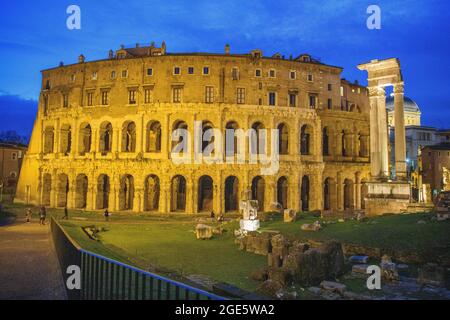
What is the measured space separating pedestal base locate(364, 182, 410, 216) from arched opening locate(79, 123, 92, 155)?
28.8 metres

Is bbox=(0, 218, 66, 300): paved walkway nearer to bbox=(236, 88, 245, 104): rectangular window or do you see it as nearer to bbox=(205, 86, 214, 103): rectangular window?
bbox=(205, 86, 214, 103): rectangular window

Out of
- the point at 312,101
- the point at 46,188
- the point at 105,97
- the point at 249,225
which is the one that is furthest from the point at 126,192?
the point at 249,225

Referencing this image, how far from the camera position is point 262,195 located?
125 ft

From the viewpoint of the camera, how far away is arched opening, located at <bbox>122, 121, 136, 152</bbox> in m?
36.8

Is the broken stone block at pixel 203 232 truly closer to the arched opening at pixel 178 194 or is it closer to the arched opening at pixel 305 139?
the arched opening at pixel 178 194

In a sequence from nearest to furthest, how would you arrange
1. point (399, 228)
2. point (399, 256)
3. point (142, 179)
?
point (399, 256), point (399, 228), point (142, 179)

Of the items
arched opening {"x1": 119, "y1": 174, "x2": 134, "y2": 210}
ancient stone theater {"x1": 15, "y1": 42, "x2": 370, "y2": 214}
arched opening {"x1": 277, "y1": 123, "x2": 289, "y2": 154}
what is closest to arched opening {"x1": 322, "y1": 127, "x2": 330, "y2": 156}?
ancient stone theater {"x1": 15, "y1": 42, "x2": 370, "y2": 214}

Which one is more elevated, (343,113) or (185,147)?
(343,113)

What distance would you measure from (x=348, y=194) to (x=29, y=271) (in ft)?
122

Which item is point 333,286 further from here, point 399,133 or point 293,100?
point 293,100

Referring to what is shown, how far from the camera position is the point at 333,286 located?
9719 millimetres

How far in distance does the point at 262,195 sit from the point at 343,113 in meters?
12.7
